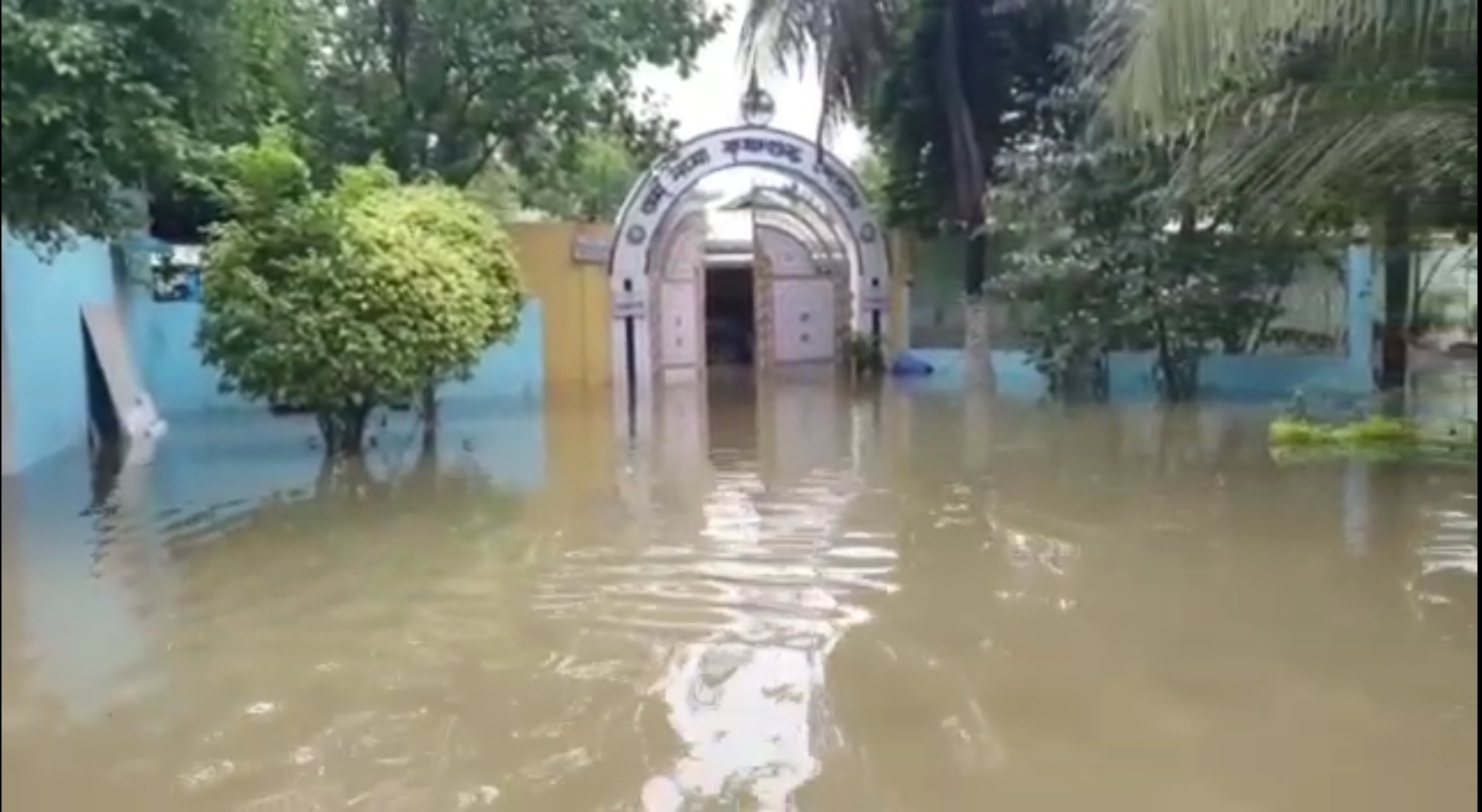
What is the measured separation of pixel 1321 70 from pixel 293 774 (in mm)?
4713

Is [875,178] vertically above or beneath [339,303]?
above

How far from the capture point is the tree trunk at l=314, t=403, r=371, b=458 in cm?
927

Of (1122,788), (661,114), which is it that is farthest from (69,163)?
(661,114)

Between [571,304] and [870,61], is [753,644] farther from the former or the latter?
[571,304]

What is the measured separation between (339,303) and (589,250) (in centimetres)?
722

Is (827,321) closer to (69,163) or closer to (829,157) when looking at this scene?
(829,157)

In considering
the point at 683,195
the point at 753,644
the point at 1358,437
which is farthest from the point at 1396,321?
the point at 753,644

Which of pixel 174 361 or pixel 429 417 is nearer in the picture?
pixel 174 361

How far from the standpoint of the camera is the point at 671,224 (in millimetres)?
16250

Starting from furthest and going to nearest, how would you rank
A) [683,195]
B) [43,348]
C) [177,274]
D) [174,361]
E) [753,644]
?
1. [683,195]
2. [174,361]
3. [177,274]
4. [753,644]
5. [43,348]

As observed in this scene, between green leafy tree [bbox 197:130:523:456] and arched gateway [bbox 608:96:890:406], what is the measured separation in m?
5.25

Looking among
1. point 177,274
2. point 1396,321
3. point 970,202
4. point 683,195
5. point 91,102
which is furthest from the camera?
point 683,195

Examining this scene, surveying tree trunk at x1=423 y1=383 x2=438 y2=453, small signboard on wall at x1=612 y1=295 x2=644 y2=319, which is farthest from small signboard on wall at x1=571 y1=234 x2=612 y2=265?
tree trunk at x1=423 y1=383 x2=438 y2=453

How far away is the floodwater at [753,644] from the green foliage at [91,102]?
420 mm
